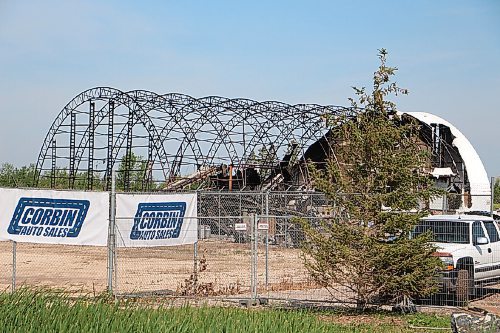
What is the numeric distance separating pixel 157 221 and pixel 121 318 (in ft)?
24.0

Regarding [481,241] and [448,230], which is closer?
[481,241]

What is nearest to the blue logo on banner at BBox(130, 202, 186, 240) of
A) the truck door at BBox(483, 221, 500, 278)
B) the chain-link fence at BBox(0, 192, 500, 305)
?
the chain-link fence at BBox(0, 192, 500, 305)

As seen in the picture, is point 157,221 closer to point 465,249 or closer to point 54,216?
point 54,216

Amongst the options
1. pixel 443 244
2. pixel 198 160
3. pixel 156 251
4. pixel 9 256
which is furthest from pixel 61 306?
pixel 198 160

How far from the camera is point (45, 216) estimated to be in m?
16.3

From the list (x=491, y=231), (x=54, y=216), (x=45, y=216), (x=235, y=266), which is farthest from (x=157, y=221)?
(x=235, y=266)

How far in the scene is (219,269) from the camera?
75.8ft

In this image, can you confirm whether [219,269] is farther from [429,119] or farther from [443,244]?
[429,119]

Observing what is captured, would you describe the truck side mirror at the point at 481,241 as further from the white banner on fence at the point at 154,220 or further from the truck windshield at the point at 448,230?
the white banner on fence at the point at 154,220

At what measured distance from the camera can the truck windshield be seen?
16172 millimetres

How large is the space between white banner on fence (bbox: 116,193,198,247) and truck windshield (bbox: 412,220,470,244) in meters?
4.94

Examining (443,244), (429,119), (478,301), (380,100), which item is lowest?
(478,301)

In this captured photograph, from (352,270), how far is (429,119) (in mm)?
25630

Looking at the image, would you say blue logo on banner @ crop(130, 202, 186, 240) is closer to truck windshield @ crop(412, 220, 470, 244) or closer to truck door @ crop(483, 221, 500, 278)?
truck windshield @ crop(412, 220, 470, 244)
